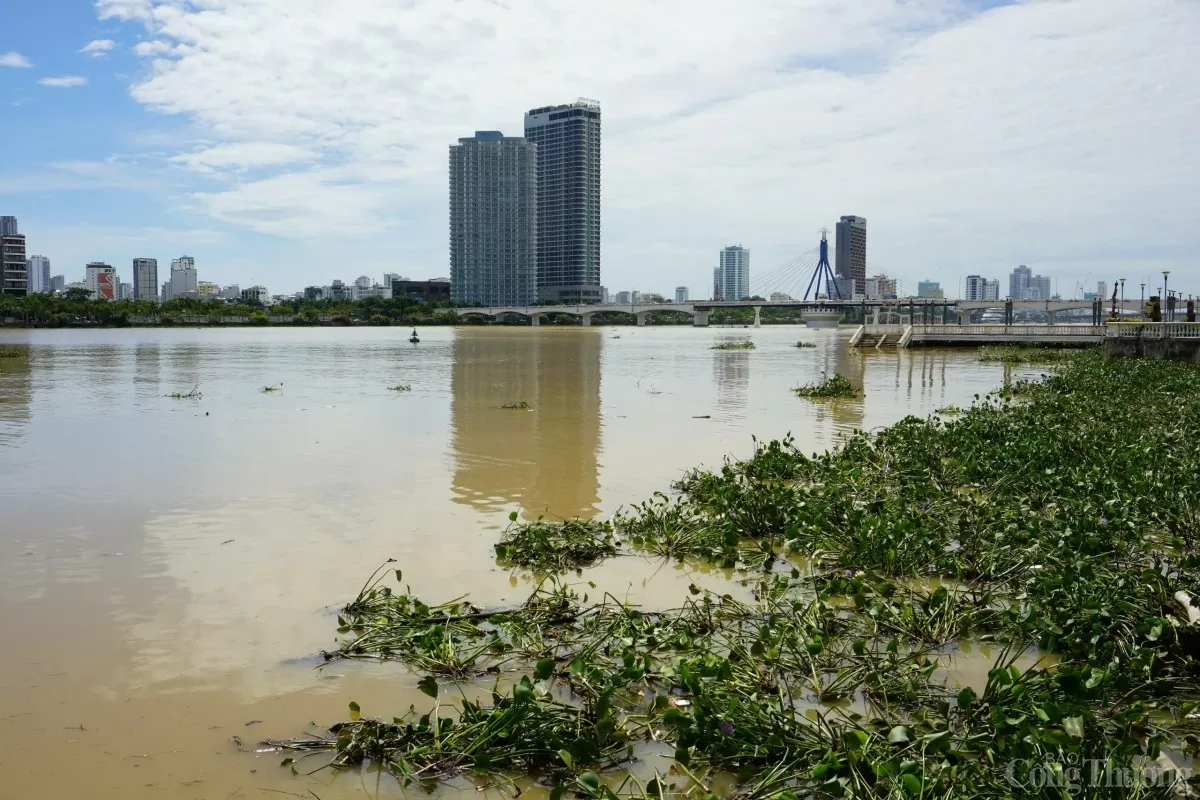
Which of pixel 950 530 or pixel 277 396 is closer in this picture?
pixel 950 530

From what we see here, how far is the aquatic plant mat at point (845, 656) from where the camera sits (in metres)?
4.23

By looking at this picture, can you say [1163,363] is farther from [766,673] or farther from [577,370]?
[766,673]

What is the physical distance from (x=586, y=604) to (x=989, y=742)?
347 cm

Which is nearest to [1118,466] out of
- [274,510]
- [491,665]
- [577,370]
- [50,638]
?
[491,665]

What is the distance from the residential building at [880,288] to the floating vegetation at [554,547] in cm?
16068

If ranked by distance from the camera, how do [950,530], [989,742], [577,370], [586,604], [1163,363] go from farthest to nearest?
[577,370] < [1163,363] < [950,530] < [586,604] < [989,742]

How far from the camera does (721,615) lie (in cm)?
655

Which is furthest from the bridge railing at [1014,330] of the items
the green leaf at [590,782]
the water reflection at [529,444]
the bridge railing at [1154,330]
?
the green leaf at [590,782]

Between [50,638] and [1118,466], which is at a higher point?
[1118,466]

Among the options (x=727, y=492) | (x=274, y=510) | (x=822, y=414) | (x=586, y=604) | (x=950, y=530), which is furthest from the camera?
(x=822, y=414)

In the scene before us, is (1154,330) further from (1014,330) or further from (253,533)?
(253,533)

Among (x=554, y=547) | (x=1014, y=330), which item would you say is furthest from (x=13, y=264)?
(x=554, y=547)

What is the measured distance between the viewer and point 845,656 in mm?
5707

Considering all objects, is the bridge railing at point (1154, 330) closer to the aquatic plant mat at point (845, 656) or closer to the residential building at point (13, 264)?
the aquatic plant mat at point (845, 656)
